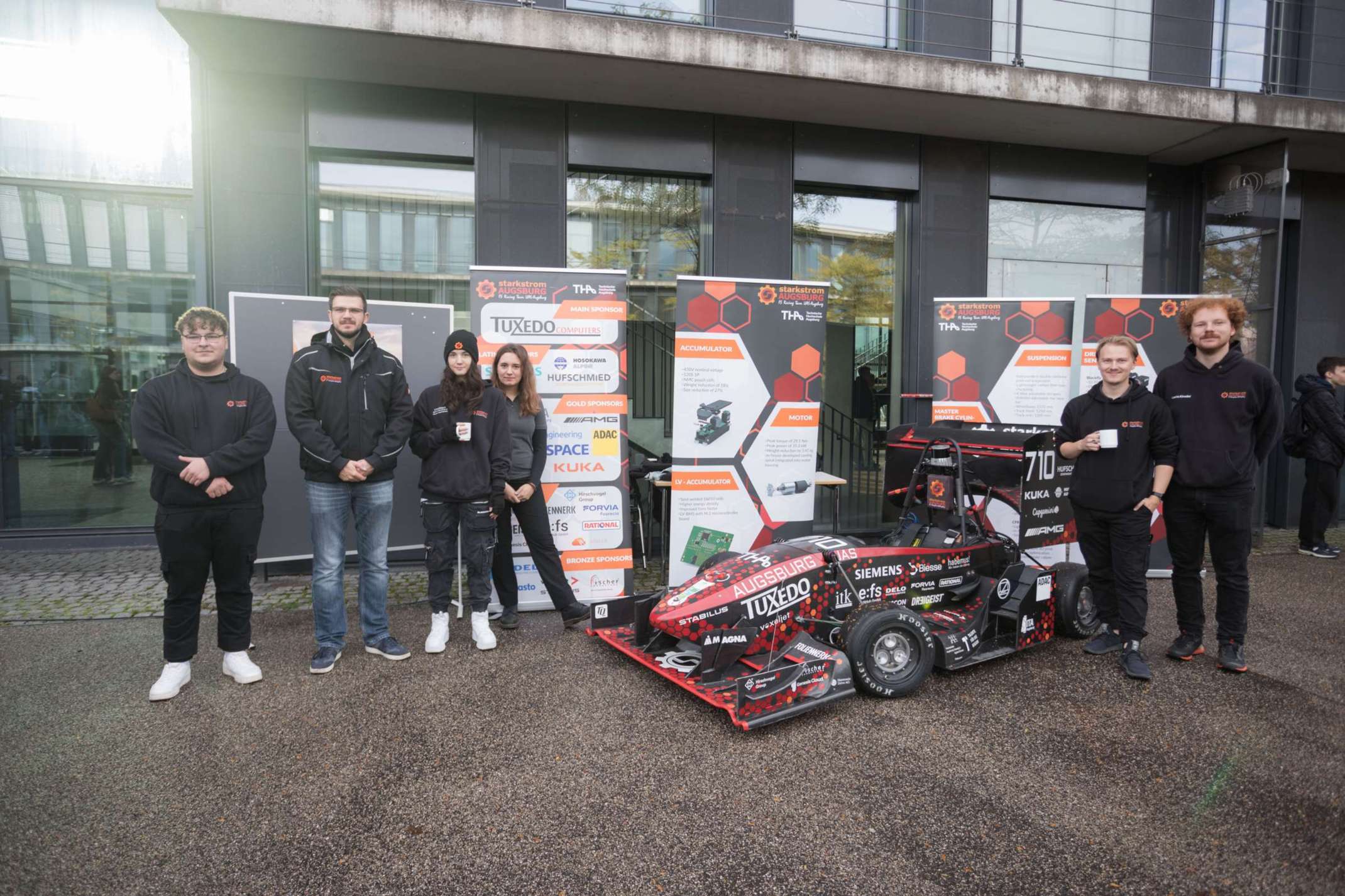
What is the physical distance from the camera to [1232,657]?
425cm

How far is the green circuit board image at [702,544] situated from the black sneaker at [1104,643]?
255cm

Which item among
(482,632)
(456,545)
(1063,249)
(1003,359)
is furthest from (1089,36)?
(482,632)

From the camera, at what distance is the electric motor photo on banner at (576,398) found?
5402mm

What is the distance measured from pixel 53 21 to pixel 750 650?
354 inches

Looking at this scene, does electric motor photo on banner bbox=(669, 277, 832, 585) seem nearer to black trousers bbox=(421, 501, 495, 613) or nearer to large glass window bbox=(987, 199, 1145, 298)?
black trousers bbox=(421, 501, 495, 613)

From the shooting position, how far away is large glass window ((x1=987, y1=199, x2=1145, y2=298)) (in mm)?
8234

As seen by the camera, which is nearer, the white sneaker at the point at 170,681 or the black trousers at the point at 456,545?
the white sneaker at the point at 170,681

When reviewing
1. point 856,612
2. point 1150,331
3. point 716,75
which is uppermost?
point 716,75

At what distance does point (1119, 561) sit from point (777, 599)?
214cm

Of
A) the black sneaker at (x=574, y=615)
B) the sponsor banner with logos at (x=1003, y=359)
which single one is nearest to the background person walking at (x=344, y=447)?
the black sneaker at (x=574, y=615)

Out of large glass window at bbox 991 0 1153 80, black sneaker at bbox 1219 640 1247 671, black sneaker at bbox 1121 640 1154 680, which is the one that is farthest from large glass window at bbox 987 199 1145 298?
black sneaker at bbox 1121 640 1154 680

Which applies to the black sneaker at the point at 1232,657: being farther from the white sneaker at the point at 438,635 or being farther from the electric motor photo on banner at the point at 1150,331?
the white sneaker at the point at 438,635

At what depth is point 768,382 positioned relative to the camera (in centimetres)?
593

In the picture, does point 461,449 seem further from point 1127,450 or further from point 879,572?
point 1127,450
